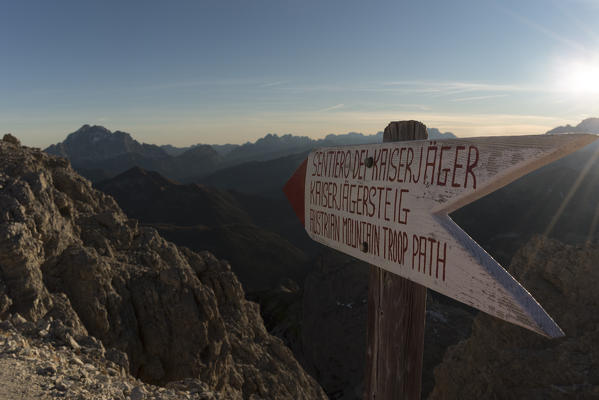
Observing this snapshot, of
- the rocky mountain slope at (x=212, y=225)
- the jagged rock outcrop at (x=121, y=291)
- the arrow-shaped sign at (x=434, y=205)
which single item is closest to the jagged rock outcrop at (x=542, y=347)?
the jagged rock outcrop at (x=121, y=291)

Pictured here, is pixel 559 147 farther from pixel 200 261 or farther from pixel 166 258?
pixel 200 261

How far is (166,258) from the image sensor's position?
1119 cm

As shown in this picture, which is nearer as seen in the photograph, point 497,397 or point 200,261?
point 497,397

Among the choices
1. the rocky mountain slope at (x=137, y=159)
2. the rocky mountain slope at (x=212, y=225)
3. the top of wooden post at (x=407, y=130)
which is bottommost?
the rocky mountain slope at (x=212, y=225)

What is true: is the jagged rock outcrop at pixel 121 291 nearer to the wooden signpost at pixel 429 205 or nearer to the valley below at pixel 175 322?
the valley below at pixel 175 322

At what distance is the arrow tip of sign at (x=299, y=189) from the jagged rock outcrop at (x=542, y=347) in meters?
5.40

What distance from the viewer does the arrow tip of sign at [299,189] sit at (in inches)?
95.4

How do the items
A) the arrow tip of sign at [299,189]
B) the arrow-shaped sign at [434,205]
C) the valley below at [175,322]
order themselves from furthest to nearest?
the valley below at [175,322], the arrow tip of sign at [299,189], the arrow-shaped sign at [434,205]

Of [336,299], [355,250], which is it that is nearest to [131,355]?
[355,250]

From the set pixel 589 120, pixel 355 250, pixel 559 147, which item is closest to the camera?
pixel 559 147

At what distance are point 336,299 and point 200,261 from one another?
12580 mm

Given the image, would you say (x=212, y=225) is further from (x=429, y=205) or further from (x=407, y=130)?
(x=429, y=205)

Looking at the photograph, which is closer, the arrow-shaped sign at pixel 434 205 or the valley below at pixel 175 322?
the arrow-shaped sign at pixel 434 205

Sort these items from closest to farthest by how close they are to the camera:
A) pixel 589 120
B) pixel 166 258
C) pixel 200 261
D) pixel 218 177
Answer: pixel 166 258, pixel 200 261, pixel 589 120, pixel 218 177
